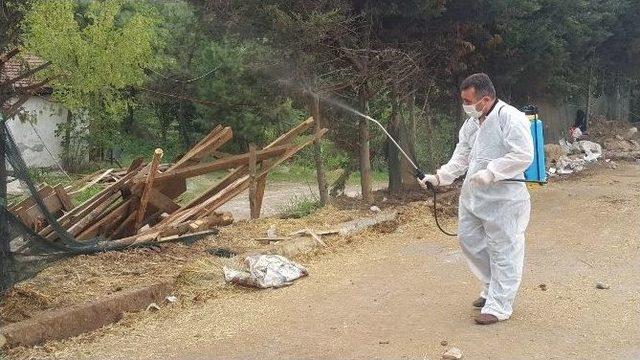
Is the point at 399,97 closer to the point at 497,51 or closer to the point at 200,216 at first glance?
the point at 497,51

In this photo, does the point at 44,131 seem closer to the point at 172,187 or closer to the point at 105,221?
the point at 172,187

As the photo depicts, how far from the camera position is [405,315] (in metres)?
5.92

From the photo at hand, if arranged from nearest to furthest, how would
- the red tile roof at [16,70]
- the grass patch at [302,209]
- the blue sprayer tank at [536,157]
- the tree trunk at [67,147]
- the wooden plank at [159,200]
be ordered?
the blue sprayer tank at [536,157] → the red tile roof at [16,70] → the wooden plank at [159,200] → the grass patch at [302,209] → the tree trunk at [67,147]

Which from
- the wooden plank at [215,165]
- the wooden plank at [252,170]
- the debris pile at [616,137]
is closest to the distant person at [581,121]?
the debris pile at [616,137]

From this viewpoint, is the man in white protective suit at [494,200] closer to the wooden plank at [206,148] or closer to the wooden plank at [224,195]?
the wooden plank at [224,195]

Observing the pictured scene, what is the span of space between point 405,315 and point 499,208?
1141mm

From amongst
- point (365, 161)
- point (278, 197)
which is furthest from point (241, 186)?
point (278, 197)

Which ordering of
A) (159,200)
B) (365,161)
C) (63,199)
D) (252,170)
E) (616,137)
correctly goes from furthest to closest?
1. (616,137)
2. (365,161)
3. (252,170)
4. (63,199)
5. (159,200)

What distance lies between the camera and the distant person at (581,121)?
23.5 metres

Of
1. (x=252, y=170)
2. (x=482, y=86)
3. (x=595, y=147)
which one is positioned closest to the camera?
(x=482, y=86)

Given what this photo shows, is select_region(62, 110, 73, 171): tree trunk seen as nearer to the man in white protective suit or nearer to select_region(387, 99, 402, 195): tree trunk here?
select_region(387, 99, 402, 195): tree trunk

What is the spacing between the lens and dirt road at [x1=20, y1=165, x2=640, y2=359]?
16.8 feet

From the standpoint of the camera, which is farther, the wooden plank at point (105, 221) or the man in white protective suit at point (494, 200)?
the wooden plank at point (105, 221)

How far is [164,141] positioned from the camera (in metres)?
29.1
